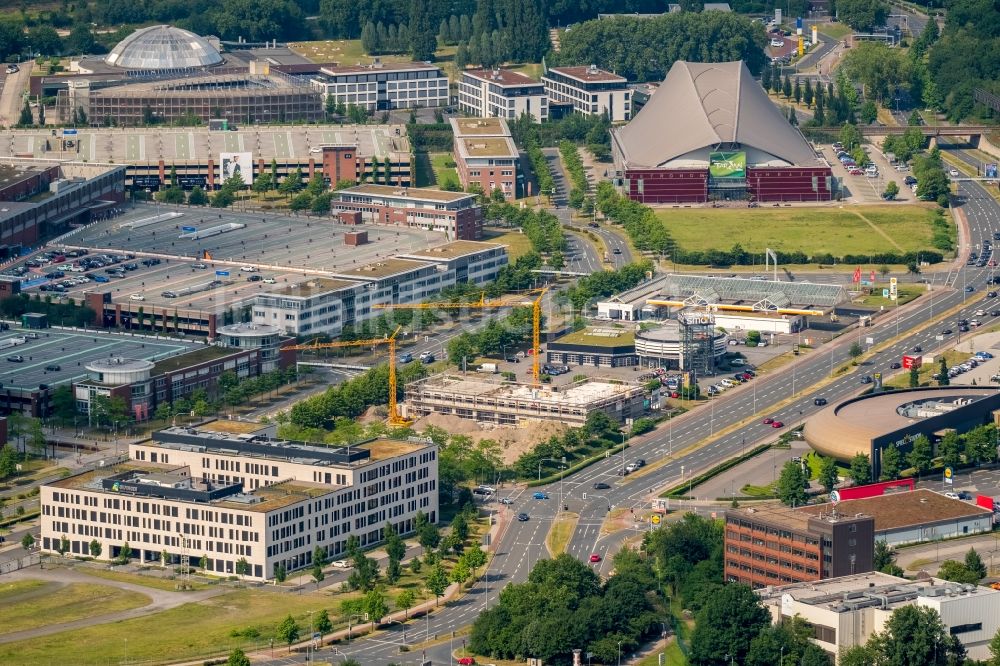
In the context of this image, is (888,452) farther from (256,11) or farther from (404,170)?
(256,11)

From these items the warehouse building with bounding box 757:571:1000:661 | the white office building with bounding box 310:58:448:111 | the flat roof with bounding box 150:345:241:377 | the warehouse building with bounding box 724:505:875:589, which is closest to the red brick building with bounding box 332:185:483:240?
the flat roof with bounding box 150:345:241:377

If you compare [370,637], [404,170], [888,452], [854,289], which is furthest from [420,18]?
[370,637]

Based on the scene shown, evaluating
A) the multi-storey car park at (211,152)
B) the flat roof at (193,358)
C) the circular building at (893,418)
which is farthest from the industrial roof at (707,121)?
the circular building at (893,418)

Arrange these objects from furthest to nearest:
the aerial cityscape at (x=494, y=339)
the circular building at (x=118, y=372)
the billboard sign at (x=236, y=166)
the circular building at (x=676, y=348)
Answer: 1. the billboard sign at (x=236, y=166)
2. the circular building at (x=676, y=348)
3. the circular building at (x=118, y=372)
4. the aerial cityscape at (x=494, y=339)

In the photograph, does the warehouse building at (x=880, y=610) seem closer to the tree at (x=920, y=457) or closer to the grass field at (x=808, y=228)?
the tree at (x=920, y=457)

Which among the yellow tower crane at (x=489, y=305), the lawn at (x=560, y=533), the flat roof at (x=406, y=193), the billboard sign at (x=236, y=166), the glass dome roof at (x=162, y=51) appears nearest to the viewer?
the lawn at (x=560, y=533)

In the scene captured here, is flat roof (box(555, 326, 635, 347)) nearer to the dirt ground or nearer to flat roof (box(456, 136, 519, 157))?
the dirt ground
